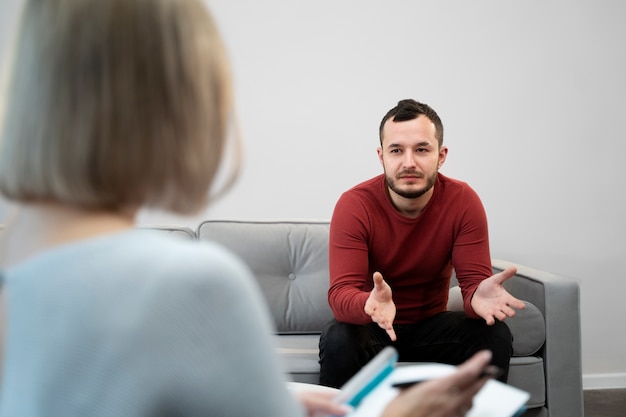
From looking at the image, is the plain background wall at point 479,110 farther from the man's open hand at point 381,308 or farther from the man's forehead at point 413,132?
the man's open hand at point 381,308

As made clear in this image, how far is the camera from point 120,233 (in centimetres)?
53

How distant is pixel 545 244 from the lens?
126 inches

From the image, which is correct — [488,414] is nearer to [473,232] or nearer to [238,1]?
[473,232]

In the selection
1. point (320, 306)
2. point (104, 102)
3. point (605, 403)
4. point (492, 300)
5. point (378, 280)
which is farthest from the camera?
point (605, 403)

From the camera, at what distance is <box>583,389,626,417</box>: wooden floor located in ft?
8.95

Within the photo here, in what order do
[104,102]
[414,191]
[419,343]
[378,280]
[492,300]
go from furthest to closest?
[414,191], [419,343], [492,300], [378,280], [104,102]

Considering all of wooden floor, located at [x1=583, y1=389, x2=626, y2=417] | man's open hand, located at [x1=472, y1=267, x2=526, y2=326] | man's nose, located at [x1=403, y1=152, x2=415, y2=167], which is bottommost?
wooden floor, located at [x1=583, y1=389, x2=626, y2=417]

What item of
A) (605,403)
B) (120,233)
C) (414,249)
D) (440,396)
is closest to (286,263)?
(414,249)

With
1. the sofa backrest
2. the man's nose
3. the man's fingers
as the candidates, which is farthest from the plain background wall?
the man's fingers

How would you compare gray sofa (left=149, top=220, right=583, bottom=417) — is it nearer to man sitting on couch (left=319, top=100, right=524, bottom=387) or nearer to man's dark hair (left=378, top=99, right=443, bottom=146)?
man sitting on couch (left=319, top=100, right=524, bottom=387)

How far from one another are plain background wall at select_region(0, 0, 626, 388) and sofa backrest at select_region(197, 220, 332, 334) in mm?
438

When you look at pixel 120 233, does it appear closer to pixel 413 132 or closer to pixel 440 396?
pixel 440 396

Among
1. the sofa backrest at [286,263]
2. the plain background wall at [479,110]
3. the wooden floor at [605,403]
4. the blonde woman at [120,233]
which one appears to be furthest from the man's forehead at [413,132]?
Result: the blonde woman at [120,233]

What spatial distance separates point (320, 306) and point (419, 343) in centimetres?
53
